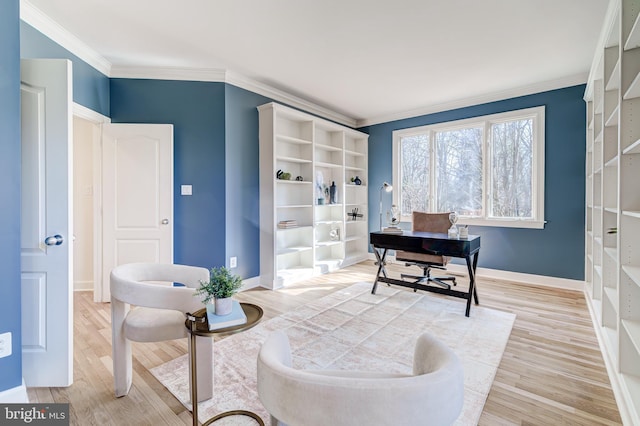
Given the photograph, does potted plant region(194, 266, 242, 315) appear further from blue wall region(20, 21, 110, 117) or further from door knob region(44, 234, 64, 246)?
blue wall region(20, 21, 110, 117)

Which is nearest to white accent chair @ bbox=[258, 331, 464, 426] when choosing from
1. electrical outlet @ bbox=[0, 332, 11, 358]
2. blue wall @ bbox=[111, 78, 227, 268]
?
electrical outlet @ bbox=[0, 332, 11, 358]

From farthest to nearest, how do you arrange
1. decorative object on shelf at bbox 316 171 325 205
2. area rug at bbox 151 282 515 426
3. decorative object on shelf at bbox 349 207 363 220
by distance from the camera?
decorative object on shelf at bbox 349 207 363 220, decorative object on shelf at bbox 316 171 325 205, area rug at bbox 151 282 515 426

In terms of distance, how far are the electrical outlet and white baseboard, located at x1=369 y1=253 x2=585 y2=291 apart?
4710mm

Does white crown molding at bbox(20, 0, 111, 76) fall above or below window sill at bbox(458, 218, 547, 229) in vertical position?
above

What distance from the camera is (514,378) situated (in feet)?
6.24

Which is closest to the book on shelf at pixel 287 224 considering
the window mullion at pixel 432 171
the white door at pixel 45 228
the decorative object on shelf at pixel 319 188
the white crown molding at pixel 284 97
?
the decorative object on shelf at pixel 319 188

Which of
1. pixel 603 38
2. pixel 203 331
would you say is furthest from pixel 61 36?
pixel 603 38

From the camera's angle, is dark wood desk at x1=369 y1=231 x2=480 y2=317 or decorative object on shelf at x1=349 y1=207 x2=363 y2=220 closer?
dark wood desk at x1=369 y1=231 x2=480 y2=317

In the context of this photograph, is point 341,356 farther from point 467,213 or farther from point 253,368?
point 467,213

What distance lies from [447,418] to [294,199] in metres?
3.89

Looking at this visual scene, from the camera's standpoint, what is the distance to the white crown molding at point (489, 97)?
11.9 ft

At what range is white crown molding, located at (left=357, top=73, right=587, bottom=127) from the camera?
363cm

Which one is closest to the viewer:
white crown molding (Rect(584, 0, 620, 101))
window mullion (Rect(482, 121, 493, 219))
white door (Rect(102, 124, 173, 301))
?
white crown molding (Rect(584, 0, 620, 101))

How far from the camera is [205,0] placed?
223cm
